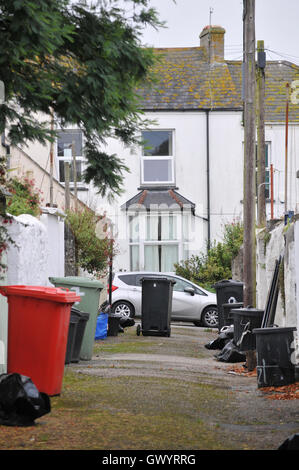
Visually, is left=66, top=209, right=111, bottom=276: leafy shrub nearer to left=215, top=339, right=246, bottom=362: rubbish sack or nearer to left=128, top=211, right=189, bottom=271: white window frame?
left=215, top=339, right=246, bottom=362: rubbish sack

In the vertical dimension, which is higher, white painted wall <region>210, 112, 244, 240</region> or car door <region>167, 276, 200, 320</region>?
white painted wall <region>210, 112, 244, 240</region>

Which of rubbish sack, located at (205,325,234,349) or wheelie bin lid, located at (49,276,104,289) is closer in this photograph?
wheelie bin lid, located at (49,276,104,289)

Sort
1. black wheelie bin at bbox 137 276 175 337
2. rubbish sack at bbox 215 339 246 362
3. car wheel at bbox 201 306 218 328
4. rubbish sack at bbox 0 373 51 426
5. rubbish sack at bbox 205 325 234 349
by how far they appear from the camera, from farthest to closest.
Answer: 1. car wheel at bbox 201 306 218 328
2. black wheelie bin at bbox 137 276 175 337
3. rubbish sack at bbox 205 325 234 349
4. rubbish sack at bbox 215 339 246 362
5. rubbish sack at bbox 0 373 51 426

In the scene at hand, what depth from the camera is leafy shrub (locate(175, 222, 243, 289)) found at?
82.4 ft

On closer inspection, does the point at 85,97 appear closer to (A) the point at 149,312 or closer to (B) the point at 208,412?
(B) the point at 208,412

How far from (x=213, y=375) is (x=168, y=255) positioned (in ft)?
55.5

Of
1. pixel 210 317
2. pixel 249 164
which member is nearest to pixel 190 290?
pixel 210 317

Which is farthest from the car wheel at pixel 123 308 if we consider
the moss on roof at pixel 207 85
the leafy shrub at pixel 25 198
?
the moss on roof at pixel 207 85

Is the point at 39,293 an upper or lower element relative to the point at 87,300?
upper

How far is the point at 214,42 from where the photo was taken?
98.1 feet

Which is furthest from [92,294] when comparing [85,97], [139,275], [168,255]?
[168,255]

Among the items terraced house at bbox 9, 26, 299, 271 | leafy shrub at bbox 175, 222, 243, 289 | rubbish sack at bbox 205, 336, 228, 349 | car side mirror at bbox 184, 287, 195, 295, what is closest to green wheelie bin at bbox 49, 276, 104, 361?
rubbish sack at bbox 205, 336, 228, 349

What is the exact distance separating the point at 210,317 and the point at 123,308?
2.43 metres

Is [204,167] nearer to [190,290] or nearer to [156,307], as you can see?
[190,290]
